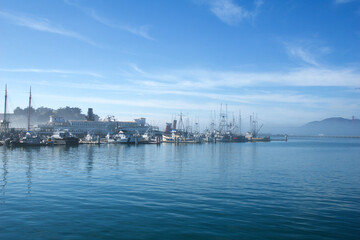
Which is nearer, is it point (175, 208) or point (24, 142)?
point (175, 208)

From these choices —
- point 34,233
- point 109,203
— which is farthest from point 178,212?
point 34,233

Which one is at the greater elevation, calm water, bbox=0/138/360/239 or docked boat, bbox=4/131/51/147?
docked boat, bbox=4/131/51/147

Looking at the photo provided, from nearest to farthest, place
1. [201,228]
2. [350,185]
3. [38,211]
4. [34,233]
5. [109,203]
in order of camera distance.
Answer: [34,233], [201,228], [38,211], [109,203], [350,185]

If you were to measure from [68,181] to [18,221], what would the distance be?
43.3 ft

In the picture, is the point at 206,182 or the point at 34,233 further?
the point at 206,182

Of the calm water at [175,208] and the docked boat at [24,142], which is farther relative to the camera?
the docked boat at [24,142]

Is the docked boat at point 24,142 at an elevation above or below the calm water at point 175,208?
above

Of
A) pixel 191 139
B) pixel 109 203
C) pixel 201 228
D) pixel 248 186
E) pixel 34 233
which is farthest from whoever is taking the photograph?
pixel 191 139

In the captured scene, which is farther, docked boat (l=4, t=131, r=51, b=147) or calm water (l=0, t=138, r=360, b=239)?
docked boat (l=4, t=131, r=51, b=147)

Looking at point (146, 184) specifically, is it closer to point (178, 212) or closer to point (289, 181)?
point (178, 212)

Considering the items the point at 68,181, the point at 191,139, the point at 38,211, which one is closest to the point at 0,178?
the point at 68,181

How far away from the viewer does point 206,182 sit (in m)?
29.4

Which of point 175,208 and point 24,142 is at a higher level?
point 24,142

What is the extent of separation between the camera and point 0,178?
2964 centimetres
